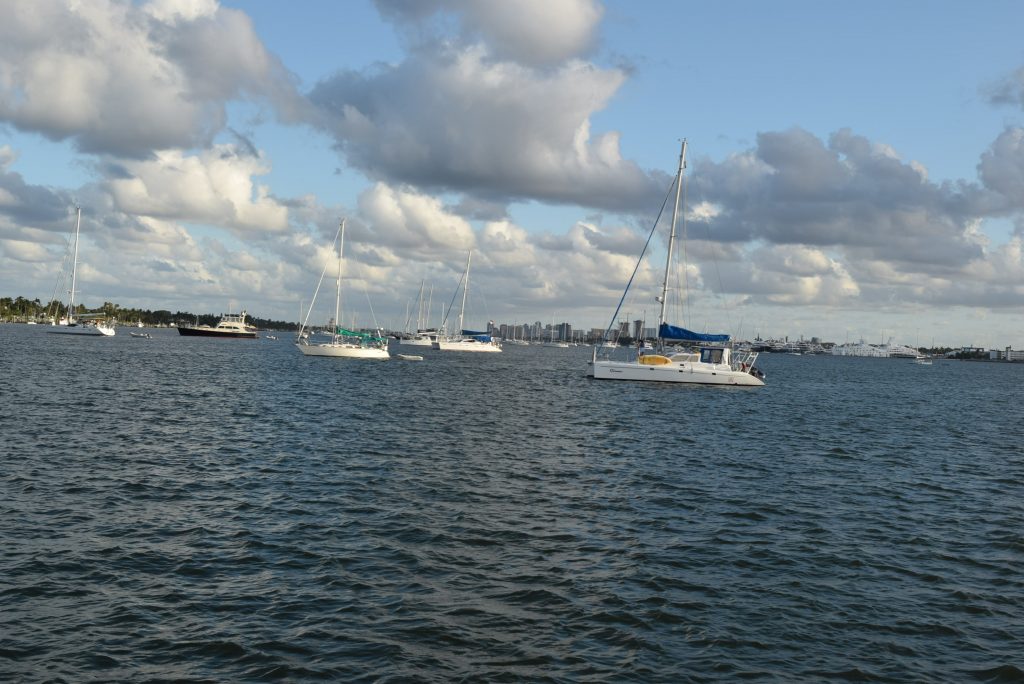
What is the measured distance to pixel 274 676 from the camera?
13375 mm

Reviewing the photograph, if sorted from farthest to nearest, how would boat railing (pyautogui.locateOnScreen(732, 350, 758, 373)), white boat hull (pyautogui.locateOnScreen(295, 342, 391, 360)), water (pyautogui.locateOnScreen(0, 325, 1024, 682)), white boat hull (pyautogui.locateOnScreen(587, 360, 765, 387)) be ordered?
white boat hull (pyautogui.locateOnScreen(295, 342, 391, 360)) < boat railing (pyautogui.locateOnScreen(732, 350, 758, 373)) < white boat hull (pyautogui.locateOnScreen(587, 360, 765, 387)) < water (pyautogui.locateOnScreen(0, 325, 1024, 682))

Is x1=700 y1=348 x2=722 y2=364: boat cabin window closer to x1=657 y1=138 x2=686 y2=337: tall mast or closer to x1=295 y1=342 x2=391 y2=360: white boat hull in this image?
x1=657 y1=138 x2=686 y2=337: tall mast

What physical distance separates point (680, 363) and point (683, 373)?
1.07 metres

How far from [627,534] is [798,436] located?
29626mm

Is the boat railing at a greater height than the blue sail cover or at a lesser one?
lesser

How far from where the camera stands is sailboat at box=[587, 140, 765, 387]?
8181 centimetres

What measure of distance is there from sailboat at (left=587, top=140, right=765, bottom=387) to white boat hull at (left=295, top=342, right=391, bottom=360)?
5666 cm

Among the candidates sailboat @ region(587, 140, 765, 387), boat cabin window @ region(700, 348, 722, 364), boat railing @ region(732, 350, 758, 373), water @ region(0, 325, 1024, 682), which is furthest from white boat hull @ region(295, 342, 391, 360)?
water @ region(0, 325, 1024, 682)

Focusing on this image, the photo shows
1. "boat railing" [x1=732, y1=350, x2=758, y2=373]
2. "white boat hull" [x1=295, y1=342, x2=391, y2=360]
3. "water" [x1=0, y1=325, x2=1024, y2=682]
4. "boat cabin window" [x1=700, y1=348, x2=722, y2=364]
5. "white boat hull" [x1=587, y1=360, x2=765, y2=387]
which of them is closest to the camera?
"water" [x1=0, y1=325, x2=1024, y2=682]

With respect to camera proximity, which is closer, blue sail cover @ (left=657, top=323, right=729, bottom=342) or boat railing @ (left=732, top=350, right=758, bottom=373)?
blue sail cover @ (left=657, top=323, right=729, bottom=342)

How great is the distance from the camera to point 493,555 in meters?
20.7

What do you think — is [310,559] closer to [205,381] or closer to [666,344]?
[205,381]

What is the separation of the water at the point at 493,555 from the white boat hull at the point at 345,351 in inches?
3394

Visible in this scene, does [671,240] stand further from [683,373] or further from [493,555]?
[493,555]
